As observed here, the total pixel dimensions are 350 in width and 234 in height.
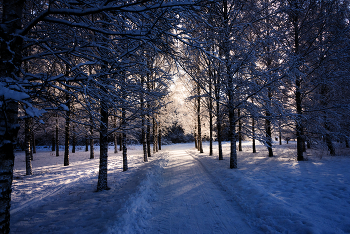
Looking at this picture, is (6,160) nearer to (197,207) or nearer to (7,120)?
(7,120)

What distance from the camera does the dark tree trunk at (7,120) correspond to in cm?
228

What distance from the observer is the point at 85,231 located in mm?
3479

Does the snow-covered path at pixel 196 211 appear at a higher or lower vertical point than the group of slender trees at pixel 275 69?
lower

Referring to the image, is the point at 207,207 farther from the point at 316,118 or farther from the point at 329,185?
the point at 316,118

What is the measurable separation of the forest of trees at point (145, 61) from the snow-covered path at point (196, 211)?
115 inches

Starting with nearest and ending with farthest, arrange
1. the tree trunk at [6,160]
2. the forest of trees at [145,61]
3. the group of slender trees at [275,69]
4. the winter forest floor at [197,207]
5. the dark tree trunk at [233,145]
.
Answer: the tree trunk at [6,160]
the forest of trees at [145,61]
the winter forest floor at [197,207]
the group of slender trees at [275,69]
the dark tree trunk at [233,145]

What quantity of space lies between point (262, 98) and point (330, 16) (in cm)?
850

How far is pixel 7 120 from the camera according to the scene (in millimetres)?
2166

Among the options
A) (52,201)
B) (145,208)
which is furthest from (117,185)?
(145,208)

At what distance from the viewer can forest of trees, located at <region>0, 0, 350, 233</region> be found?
2.58 meters

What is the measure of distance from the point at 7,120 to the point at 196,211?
4669 mm

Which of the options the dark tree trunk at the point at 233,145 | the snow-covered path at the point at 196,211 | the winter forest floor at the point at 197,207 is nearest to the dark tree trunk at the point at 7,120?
the winter forest floor at the point at 197,207

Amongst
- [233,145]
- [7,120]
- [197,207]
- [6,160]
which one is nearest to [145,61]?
[7,120]

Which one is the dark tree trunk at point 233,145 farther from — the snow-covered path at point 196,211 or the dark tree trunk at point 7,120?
the dark tree trunk at point 7,120
